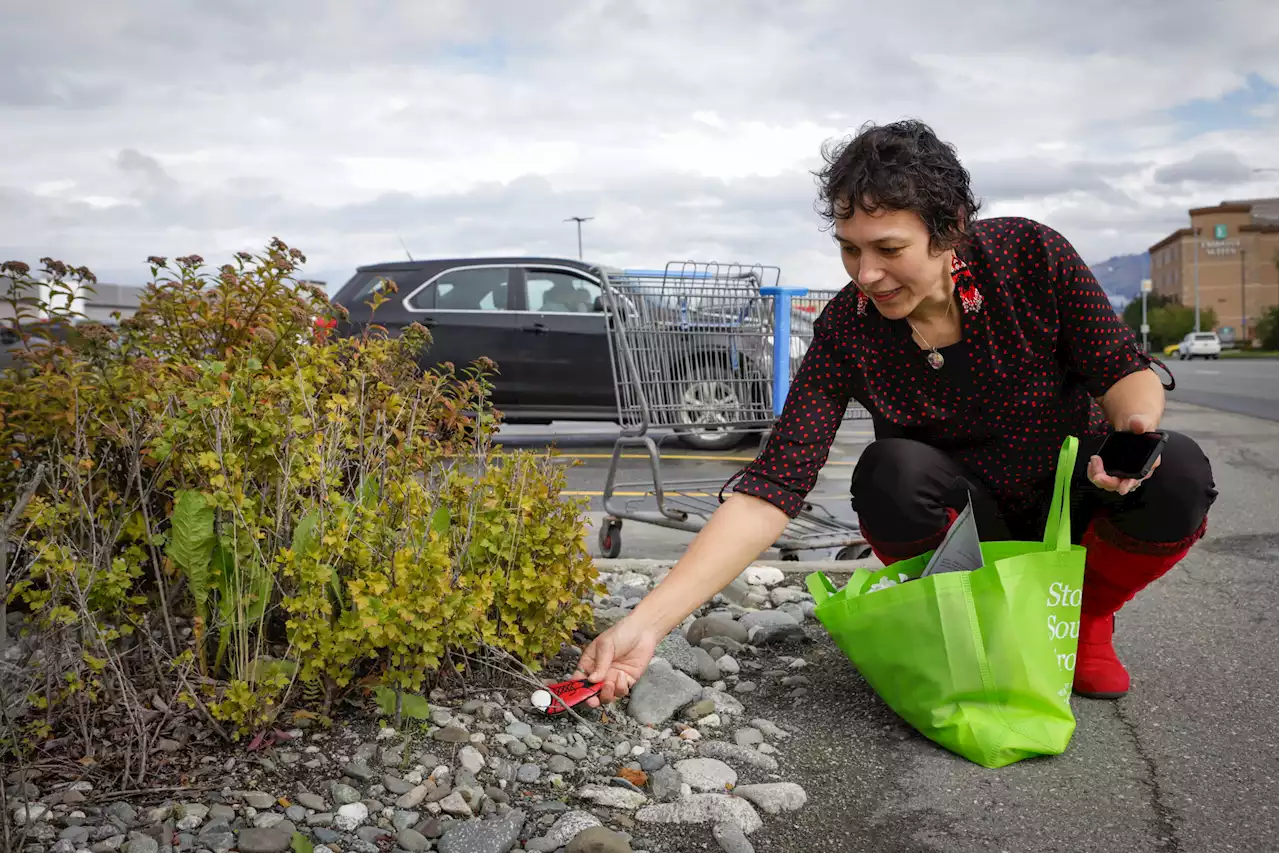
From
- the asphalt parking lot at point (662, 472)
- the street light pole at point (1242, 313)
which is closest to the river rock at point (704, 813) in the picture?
the asphalt parking lot at point (662, 472)

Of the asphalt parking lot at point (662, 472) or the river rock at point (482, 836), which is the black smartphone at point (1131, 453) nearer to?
the asphalt parking lot at point (662, 472)

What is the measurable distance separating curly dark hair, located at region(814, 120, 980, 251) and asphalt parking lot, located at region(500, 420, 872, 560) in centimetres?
106

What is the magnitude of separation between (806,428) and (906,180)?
706mm

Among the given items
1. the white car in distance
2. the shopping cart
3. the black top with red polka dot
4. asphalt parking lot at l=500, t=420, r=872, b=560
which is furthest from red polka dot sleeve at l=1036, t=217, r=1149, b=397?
the white car in distance

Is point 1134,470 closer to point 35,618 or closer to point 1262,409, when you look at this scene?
point 35,618

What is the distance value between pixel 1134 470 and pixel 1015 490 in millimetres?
552

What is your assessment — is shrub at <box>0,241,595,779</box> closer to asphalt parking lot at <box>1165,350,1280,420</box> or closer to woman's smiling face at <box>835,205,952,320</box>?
A: woman's smiling face at <box>835,205,952,320</box>

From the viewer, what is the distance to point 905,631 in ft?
9.16

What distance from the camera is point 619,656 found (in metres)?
2.74

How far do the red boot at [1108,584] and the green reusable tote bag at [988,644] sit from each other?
0.40m

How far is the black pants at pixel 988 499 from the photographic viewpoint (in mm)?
3070

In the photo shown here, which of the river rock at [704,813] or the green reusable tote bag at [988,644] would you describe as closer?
the river rock at [704,813]

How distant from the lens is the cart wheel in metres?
5.57

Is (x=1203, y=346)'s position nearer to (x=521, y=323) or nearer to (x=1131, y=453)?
(x=521, y=323)
